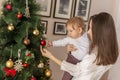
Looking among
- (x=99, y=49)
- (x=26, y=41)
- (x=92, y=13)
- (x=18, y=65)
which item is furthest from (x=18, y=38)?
(x=92, y=13)

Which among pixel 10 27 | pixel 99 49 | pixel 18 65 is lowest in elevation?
pixel 18 65

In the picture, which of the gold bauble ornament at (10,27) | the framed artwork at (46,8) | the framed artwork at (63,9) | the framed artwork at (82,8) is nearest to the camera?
the gold bauble ornament at (10,27)

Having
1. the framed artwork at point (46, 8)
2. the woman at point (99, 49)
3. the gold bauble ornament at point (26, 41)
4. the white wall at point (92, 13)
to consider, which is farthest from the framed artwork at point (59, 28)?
the gold bauble ornament at point (26, 41)

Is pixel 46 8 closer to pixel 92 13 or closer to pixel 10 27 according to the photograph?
pixel 92 13

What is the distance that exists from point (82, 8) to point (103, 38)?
116 centimetres

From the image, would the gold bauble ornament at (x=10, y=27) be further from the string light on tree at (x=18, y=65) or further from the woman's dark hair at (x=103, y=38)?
the woman's dark hair at (x=103, y=38)

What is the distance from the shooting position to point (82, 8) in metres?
2.79

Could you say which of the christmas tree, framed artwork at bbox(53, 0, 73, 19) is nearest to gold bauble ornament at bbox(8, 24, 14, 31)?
the christmas tree

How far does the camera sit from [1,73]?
5.51 ft

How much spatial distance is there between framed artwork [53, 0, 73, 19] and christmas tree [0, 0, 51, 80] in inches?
32.9

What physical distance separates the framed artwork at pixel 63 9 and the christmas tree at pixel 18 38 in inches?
32.9

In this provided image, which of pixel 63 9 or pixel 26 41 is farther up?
pixel 63 9

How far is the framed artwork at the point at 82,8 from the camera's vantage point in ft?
8.90

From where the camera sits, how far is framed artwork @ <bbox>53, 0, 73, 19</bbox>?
2520mm
